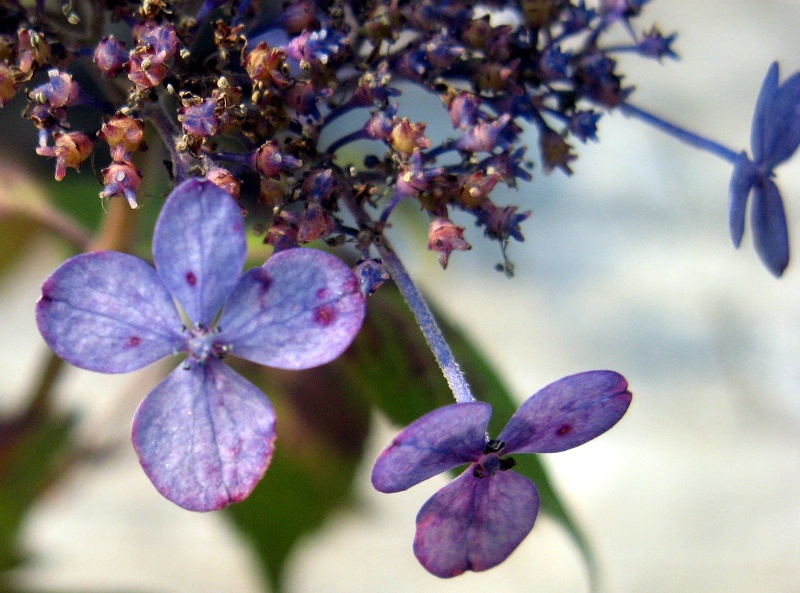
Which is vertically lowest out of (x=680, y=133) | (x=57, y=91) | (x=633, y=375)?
(x=633, y=375)

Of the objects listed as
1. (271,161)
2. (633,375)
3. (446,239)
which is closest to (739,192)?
(446,239)

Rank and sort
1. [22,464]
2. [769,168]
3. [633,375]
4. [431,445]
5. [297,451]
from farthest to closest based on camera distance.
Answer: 1. [633,375]
2. [297,451]
3. [22,464]
4. [769,168]
5. [431,445]

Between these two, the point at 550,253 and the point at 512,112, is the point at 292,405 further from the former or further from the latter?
the point at 550,253

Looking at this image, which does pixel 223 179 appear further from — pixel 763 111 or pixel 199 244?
pixel 763 111

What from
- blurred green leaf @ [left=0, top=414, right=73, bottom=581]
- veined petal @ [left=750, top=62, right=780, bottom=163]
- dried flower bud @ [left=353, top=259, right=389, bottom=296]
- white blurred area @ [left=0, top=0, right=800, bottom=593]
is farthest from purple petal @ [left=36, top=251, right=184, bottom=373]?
white blurred area @ [left=0, top=0, right=800, bottom=593]

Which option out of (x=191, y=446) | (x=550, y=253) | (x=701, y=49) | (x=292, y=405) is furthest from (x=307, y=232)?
(x=701, y=49)

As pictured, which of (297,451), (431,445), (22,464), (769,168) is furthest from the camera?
(297,451)
